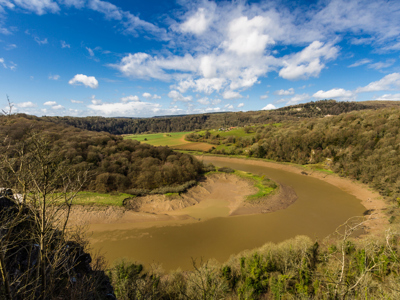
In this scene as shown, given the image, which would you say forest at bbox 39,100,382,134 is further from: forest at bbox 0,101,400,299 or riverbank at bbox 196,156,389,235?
riverbank at bbox 196,156,389,235

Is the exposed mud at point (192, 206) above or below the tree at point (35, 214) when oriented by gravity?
below

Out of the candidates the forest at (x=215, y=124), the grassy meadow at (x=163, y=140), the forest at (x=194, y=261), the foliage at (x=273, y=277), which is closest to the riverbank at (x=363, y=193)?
the forest at (x=194, y=261)

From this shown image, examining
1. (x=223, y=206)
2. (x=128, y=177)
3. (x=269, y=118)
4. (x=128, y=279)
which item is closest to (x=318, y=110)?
(x=269, y=118)

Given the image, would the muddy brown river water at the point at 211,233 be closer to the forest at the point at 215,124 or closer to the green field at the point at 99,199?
the green field at the point at 99,199

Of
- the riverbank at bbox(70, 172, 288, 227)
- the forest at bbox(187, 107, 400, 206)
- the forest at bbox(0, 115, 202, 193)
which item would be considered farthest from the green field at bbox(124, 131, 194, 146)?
the riverbank at bbox(70, 172, 288, 227)

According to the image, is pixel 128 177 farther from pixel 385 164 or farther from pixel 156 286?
pixel 385 164

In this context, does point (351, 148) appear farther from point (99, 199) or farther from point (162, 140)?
point (162, 140)
